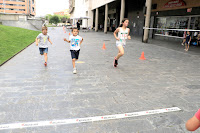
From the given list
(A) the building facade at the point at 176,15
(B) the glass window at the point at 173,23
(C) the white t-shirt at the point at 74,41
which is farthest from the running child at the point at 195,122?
(B) the glass window at the point at 173,23

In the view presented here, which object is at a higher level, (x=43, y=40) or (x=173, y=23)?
(x=173, y=23)

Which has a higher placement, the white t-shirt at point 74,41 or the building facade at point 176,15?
the building facade at point 176,15

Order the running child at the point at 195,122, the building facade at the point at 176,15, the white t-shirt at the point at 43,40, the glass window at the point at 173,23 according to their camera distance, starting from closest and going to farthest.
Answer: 1. the running child at the point at 195,122
2. the white t-shirt at the point at 43,40
3. the building facade at the point at 176,15
4. the glass window at the point at 173,23

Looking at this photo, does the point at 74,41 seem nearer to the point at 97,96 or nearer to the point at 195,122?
the point at 97,96

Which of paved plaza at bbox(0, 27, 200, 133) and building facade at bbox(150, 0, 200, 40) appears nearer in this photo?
paved plaza at bbox(0, 27, 200, 133)

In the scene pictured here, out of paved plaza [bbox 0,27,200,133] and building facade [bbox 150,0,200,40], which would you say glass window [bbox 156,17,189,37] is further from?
paved plaza [bbox 0,27,200,133]

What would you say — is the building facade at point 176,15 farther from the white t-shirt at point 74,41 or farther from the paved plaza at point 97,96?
the white t-shirt at point 74,41

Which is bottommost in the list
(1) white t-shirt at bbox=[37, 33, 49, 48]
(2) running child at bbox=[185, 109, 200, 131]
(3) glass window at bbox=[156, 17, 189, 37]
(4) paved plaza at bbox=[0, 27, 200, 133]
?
(4) paved plaza at bbox=[0, 27, 200, 133]

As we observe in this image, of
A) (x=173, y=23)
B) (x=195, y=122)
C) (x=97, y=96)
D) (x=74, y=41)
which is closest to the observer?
(x=195, y=122)

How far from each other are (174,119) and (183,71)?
4.09 metres

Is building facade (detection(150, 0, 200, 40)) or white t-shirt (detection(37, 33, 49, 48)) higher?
building facade (detection(150, 0, 200, 40))

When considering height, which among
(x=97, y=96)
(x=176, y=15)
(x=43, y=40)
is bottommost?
(x=97, y=96)

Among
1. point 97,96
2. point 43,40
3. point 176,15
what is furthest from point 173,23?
point 97,96

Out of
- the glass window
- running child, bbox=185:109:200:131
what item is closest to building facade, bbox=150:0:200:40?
the glass window
